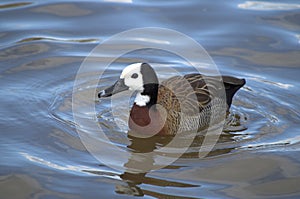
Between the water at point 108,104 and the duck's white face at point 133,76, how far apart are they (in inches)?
25.9

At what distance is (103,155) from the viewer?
24.0ft

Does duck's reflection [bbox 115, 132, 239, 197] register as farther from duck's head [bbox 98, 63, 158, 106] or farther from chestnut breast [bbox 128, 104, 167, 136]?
duck's head [bbox 98, 63, 158, 106]

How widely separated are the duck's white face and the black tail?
1350 millimetres

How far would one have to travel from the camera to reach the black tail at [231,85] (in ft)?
28.3

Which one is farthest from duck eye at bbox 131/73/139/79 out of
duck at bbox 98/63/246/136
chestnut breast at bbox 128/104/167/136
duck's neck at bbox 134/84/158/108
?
chestnut breast at bbox 128/104/167/136

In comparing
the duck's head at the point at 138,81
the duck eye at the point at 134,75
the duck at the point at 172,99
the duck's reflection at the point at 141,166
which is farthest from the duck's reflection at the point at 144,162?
the duck eye at the point at 134,75

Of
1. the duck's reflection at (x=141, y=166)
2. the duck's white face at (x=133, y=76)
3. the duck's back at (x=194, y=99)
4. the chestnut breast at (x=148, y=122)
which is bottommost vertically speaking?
the duck's reflection at (x=141, y=166)

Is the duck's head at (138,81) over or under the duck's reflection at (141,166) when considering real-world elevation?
over

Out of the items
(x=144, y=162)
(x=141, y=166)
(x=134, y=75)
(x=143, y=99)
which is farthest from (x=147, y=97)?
(x=141, y=166)

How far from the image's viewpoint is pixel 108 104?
8.90 metres

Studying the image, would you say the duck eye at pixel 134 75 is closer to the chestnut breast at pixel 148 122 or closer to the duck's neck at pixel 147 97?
the duck's neck at pixel 147 97

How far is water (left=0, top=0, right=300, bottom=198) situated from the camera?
22.3 feet

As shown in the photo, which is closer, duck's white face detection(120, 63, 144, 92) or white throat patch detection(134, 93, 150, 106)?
duck's white face detection(120, 63, 144, 92)

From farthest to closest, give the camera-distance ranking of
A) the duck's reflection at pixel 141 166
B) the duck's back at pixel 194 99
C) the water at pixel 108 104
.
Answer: the duck's back at pixel 194 99, the water at pixel 108 104, the duck's reflection at pixel 141 166
